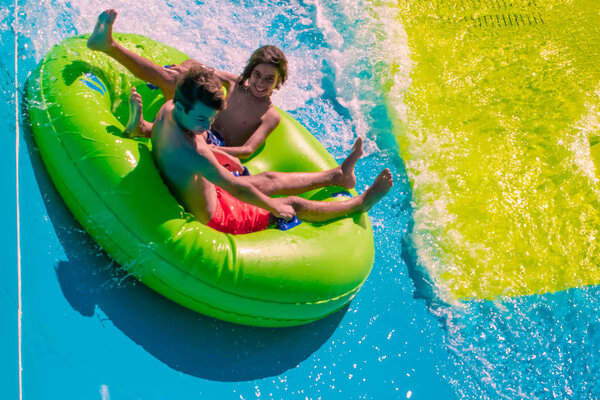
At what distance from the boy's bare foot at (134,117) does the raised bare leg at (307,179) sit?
512 millimetres

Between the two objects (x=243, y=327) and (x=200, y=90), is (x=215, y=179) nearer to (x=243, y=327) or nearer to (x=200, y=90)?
(x=200, y=90)

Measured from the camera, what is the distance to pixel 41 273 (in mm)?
2320

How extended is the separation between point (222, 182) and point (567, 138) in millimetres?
2480

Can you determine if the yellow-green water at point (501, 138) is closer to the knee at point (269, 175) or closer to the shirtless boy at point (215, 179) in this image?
the shirtless boy at point (215, 179)

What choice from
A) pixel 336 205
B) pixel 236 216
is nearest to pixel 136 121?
pixel 236 216

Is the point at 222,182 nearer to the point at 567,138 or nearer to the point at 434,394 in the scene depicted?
the point at 434,394

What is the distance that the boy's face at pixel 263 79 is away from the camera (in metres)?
2.89

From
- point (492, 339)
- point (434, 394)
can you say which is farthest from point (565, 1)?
point (434, 394)

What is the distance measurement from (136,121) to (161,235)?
0.48m

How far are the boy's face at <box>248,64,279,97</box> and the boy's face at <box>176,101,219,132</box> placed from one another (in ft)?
2.51

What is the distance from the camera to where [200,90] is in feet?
6.91

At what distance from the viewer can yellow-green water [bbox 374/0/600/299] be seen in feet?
11.0

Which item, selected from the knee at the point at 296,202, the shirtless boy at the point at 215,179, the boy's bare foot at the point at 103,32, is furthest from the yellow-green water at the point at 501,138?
the boy's bare foot at the point at 103,32

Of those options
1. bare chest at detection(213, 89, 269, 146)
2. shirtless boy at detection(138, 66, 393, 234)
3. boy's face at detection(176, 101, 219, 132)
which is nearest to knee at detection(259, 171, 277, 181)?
shirtless boy at detection(138, 66, 393, 234)
